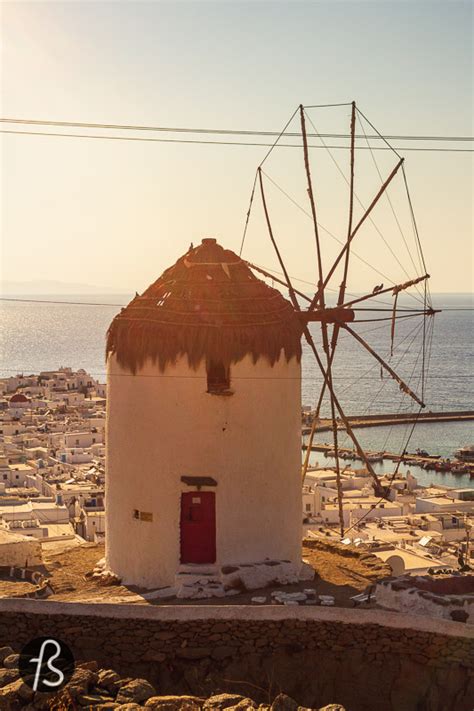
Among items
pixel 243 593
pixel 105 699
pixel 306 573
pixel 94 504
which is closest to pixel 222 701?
pixel 105 699

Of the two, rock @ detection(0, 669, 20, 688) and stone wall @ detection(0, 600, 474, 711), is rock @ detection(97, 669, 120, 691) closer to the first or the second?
rock @ detection(0, 669, 20, 688)

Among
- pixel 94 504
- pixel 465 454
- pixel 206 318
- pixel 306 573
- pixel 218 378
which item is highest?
pixel 206 318

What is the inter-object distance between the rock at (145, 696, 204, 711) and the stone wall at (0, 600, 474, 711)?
4.92 ft

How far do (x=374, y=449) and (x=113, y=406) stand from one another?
2225 inches

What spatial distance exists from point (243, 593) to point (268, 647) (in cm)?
178

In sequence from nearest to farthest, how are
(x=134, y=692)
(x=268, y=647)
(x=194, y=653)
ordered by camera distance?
(x=134, y=692) < (x=194, y=653) < (x=268, y=647)

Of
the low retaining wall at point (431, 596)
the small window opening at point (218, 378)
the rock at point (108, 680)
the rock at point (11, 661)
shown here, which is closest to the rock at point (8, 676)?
the rock at point (11, 661)

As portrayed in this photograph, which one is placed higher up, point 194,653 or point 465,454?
point 194,653

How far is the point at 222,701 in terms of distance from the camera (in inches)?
336

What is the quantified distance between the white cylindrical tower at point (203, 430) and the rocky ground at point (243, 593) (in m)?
0.42

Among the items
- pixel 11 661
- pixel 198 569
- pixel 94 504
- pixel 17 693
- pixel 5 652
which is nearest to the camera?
pixel 17 693

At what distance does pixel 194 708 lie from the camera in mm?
8375

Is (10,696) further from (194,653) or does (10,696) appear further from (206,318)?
(206,318)

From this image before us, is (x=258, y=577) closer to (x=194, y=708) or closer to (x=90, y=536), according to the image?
(x=194, y=708)
